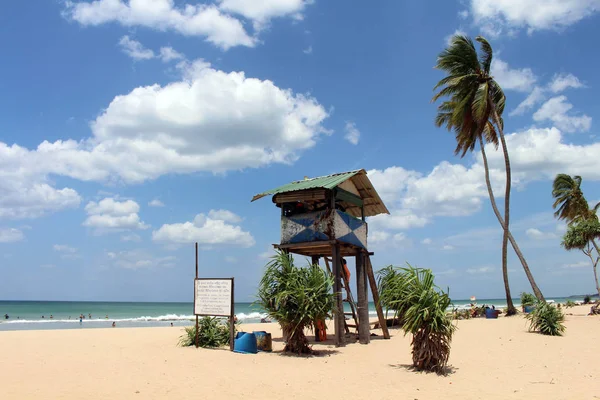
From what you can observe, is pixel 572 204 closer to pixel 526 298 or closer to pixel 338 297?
pixel 526 298

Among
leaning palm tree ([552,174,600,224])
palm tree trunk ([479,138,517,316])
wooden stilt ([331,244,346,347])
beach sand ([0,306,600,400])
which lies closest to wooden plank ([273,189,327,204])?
wooden stilt ([331,244,346,347])

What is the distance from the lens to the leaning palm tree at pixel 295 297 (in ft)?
35.8

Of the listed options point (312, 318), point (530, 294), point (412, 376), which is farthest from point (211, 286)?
point (530, 294)

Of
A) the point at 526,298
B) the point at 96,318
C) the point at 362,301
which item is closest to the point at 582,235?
the point at 526,298

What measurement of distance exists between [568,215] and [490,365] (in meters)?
31.9

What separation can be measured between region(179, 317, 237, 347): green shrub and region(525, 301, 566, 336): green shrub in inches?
408

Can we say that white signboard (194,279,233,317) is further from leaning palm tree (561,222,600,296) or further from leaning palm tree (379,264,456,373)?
leaning palm tree (561,222,600,296)

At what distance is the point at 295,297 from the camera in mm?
10992

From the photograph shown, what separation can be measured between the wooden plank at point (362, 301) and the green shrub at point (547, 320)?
606 centimetres

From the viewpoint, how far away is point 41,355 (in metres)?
11.3

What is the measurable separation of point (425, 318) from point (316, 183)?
19.5 ft

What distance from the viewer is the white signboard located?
38.7 ft

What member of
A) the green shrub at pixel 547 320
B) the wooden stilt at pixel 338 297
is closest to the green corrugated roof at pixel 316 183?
the wooden stilt at pixel 338 297

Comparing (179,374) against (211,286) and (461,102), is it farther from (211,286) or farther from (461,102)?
(461,102)
